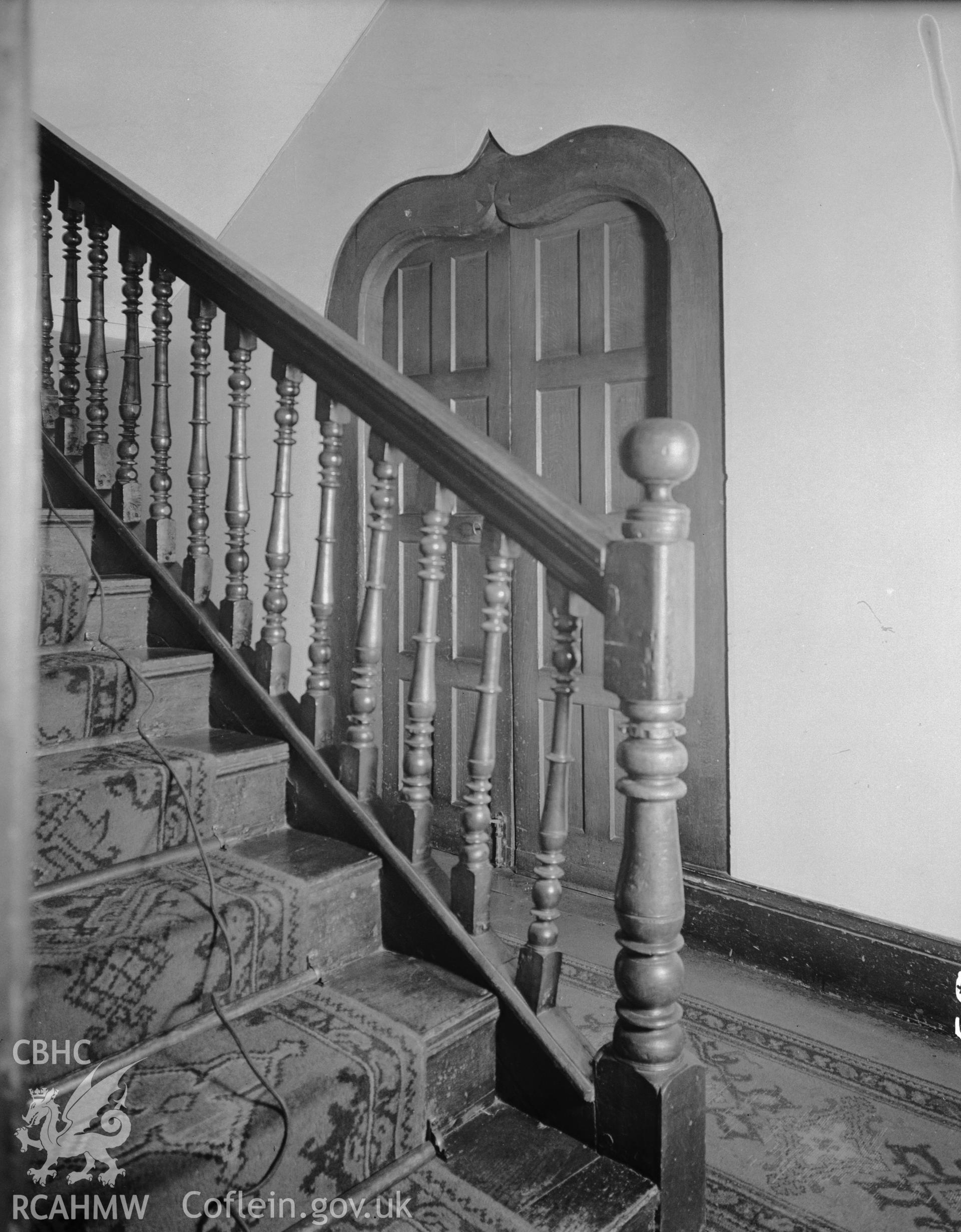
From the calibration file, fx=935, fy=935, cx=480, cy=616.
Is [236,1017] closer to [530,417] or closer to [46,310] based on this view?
[46,310]

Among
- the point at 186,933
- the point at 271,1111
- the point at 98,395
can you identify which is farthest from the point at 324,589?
the point at 98,395

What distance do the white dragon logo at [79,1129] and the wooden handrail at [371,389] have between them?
930mm

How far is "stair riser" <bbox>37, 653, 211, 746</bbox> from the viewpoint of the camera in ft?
5.84

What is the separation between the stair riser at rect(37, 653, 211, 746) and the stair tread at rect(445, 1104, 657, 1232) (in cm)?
101

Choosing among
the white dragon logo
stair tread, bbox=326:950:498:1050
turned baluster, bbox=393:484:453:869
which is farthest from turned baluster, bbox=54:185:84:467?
the white dragon logo

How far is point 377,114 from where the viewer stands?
352 cm

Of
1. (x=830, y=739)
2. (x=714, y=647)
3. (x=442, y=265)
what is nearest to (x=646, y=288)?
(x=442, y=265)

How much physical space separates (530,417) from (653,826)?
213 cm

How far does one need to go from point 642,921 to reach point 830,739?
1.39 meters

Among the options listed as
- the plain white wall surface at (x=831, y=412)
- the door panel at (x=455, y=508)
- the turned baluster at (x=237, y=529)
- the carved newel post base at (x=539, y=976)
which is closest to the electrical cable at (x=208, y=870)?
the turned baluster at (x=237, y=529)

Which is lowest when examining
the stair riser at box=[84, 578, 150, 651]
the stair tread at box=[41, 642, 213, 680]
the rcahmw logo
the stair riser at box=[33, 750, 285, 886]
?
the rcahmw logo

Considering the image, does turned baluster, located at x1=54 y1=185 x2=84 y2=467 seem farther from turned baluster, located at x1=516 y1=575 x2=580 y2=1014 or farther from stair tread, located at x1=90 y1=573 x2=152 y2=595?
turned baluster, located at x1=516 y1=575 x2=580 y2=1014

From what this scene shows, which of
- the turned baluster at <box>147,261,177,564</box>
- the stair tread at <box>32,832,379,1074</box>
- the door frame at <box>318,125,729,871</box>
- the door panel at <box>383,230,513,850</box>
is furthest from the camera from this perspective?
the door panel at <box>383,230,513,850</box>

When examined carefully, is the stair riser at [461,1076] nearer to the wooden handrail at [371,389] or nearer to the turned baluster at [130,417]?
the wooden handrail at [371,389]
